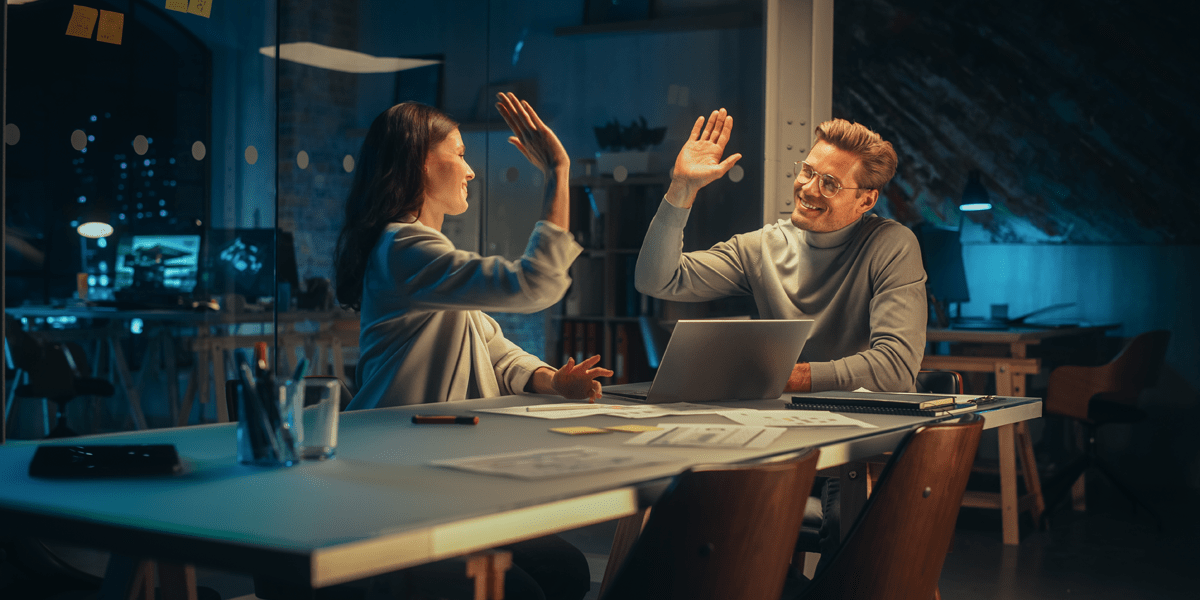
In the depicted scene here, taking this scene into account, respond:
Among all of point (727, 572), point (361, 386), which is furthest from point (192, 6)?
point (727, 572)

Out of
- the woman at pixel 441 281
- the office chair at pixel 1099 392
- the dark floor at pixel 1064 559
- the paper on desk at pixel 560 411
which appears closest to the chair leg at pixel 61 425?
the dark floor at pixel 1064 559

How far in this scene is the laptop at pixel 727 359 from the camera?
193cm

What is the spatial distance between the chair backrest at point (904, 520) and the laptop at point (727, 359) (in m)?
0.49

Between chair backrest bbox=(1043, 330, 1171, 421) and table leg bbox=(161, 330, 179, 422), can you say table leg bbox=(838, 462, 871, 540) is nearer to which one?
table leg bbox=(161, 330, 179, 422)

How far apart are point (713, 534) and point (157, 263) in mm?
2849

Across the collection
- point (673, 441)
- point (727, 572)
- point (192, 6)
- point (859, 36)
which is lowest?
point (727, 572)

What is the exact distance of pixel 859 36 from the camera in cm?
723

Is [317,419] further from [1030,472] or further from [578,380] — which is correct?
[1030,472]

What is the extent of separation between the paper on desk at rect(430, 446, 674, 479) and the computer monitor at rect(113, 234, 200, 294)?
2.52 meters

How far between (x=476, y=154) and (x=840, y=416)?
2.85 m

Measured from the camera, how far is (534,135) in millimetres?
1905

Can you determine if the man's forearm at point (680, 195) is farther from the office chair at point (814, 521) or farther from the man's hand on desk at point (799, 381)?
the office chair at point (814, 521)

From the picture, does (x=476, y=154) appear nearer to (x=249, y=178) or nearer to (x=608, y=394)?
(x=249, y=178)

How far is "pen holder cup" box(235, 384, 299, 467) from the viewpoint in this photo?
1200mm
